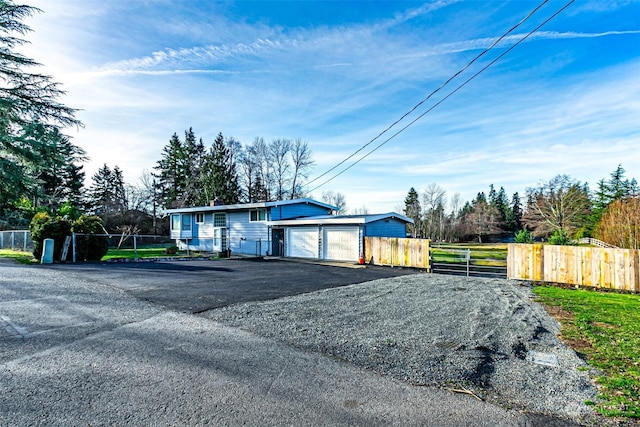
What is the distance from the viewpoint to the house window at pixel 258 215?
2159 cm

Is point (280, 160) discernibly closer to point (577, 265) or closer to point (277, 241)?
point (277, 241)

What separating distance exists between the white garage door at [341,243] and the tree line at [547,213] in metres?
13.0

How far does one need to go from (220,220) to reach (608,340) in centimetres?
2270

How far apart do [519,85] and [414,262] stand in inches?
332

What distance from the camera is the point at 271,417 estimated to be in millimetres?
2707

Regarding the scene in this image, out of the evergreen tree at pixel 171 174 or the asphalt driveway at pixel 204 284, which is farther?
the evergreen tree at pixel 171 174

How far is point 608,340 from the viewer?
5.03 m

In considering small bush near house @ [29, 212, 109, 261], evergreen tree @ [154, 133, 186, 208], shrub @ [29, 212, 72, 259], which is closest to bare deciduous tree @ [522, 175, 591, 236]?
small bush near house @ [29, 212, 109, 261]

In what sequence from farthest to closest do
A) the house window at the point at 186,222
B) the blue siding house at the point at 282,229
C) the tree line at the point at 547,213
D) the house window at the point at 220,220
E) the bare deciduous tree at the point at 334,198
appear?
the bare deciduous tree at the point at 334,198, the house window at the point at 186,222, the house window at the point at 220,220, the tree line at the point at 547,213, the blue siding house at the point at 282,229

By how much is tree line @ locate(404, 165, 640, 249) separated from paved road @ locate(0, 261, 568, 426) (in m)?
22.0

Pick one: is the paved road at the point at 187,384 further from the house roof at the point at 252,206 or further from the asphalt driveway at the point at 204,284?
the house roof at the point at 252,206

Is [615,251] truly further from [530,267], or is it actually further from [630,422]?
[630,422]

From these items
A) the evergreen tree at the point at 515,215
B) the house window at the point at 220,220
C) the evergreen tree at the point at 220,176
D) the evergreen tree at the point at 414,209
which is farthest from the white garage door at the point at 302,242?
the evergreen tree at the point at 515,215

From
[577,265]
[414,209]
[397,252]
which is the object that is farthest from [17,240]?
[414,209]
